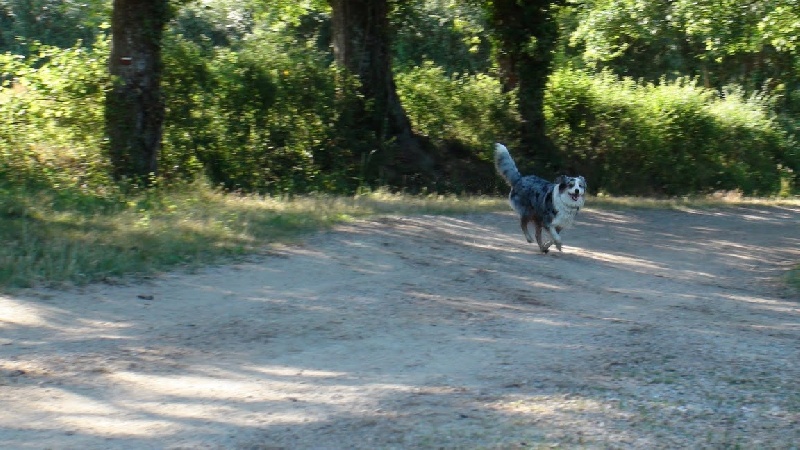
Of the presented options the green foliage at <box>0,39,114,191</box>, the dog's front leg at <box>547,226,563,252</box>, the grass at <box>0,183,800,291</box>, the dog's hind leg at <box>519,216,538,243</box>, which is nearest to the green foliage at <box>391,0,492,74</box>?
the grass at <box>0,183,800,291</box>

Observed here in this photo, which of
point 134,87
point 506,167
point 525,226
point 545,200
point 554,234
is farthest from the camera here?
point 134,87

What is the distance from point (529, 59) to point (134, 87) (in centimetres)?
942

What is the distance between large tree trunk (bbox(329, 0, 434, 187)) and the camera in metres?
19.3

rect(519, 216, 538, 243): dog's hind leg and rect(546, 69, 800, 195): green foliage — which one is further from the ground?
rect(546, 69, 800, 195): green foliage

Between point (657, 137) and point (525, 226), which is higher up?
point (657, 137)

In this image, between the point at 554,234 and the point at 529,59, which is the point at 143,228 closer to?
the point at 554,234

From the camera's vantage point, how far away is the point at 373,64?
19.5 meters

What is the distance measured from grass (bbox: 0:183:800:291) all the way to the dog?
217cm

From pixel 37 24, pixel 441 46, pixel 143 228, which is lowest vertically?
pixel 143 228

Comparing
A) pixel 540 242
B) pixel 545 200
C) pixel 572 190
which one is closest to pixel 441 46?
pixel 540 242

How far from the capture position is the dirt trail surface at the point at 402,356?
5.95 m

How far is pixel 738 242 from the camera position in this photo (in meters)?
16.3

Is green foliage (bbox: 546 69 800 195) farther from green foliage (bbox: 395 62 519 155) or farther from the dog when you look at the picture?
the dog

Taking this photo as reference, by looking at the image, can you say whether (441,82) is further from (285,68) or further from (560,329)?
(560,329)
